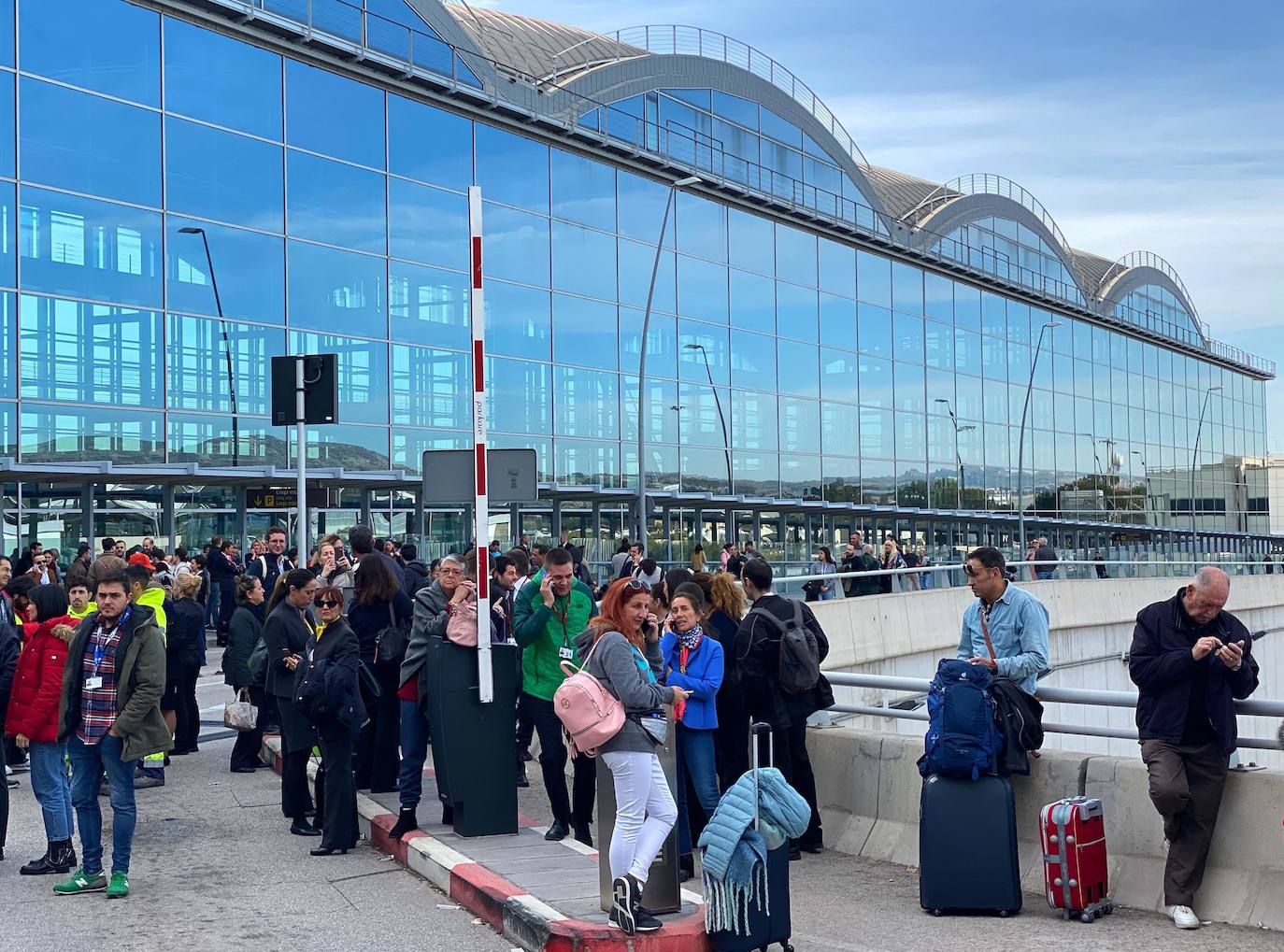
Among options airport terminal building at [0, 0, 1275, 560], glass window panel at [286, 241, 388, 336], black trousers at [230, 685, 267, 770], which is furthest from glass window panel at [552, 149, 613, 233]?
black trousers at [230, 685, 267, 770]

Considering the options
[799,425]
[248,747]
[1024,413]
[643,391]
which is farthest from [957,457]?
[248,747]

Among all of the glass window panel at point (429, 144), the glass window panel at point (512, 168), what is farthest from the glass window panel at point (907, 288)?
the glass window panel at point (429, 144)

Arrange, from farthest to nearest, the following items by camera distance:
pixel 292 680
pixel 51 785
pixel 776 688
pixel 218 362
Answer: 1. pixel 218 362
2. pixel 292 680
3. pixel 776 688
4. pixel 51 785

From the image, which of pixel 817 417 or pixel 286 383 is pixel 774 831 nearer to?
pixel 286 383

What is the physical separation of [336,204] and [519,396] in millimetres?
6511

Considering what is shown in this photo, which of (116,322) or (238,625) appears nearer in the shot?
(238,625)

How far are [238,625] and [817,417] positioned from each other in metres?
33.7

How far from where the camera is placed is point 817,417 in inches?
1780

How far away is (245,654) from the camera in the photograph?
1295 centimetres

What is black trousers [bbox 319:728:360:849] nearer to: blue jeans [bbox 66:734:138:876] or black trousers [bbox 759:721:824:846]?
blue jeans [bbox 66:734:138:876]

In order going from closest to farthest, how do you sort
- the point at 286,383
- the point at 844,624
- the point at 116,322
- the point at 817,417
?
the point at 286,383 < the point at 844,624 < the point at 116,322 < the point at 817,417

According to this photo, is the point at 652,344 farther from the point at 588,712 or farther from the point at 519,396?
the point at 588,712

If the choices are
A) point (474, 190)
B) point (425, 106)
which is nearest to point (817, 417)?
point (425, 106)

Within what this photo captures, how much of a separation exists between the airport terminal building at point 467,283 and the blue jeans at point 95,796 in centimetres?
1316
